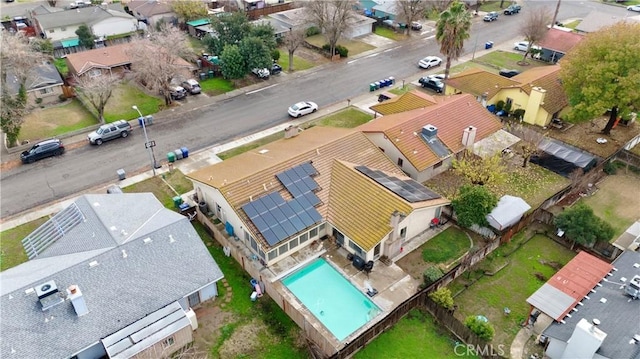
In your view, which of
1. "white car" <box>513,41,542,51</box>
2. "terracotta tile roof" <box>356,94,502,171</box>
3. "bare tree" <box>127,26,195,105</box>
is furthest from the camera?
"white car" <box>513,41,542,51</box>

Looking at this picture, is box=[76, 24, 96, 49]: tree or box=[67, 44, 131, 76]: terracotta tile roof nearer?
box=[67, 44, 131, 76]: terracotta tile roof

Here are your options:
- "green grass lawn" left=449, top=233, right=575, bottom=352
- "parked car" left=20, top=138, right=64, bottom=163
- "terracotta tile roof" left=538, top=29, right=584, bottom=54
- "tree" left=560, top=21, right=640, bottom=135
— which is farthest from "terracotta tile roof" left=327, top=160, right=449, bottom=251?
"terracotta tile roof" left=538, top=29, right=584, bottom=54

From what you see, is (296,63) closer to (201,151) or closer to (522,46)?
(201,151)

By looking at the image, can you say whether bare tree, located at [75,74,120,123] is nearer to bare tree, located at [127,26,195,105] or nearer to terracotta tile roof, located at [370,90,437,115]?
bare tree, located at [127,26,195,105]

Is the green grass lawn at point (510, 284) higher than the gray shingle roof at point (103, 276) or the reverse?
the reverse

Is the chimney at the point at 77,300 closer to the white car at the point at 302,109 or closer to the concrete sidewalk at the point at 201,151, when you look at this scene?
the concrete sidewalk at the point at 201,151

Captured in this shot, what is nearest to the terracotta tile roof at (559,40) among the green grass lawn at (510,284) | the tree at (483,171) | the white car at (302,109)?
the tree at (483,171)

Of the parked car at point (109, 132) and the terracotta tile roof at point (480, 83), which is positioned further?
the terracotta tile roof at point (480, 83)

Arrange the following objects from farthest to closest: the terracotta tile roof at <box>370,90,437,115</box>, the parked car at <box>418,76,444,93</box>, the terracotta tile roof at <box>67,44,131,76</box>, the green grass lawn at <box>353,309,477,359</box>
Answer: the parked car at <box>418,76,444,93</box> → the terracotta tile roof at <box>67,44,131,76</box> → the terracotta tile roof at <box>370,90,437,115</box> → the green grass lawn at <box>353,309,477,359</box>
